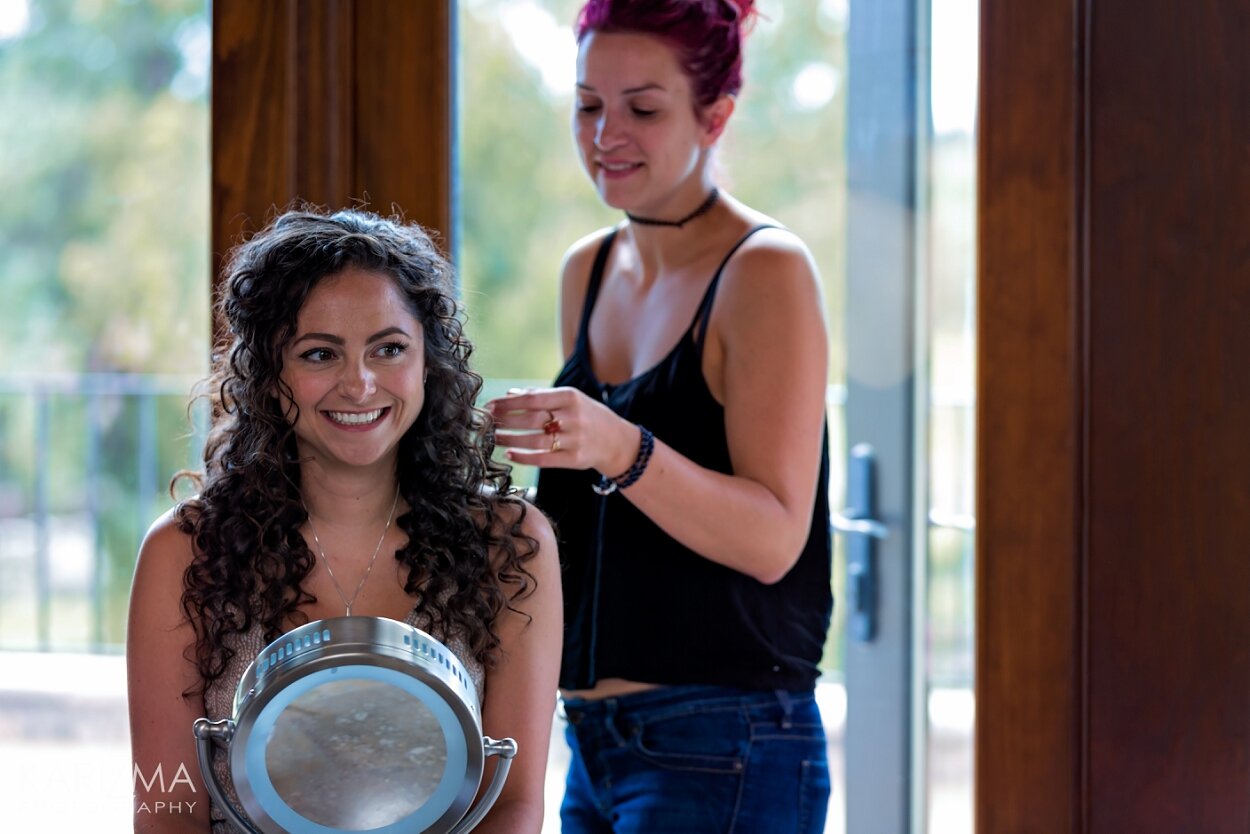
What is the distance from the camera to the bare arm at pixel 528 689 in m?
1.10

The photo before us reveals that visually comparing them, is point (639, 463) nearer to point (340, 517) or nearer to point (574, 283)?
point (340, 517)

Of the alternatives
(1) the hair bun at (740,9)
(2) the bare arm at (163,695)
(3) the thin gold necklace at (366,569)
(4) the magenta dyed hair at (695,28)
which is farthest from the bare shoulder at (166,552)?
(1) the hair bun at (740,9)

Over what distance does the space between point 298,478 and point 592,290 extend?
1.63ft

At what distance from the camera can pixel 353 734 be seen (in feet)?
2.15

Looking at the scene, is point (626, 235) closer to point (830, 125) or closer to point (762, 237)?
point (762, 237)

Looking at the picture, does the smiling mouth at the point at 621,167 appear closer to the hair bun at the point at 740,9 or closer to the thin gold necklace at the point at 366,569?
the hair bun at the point at 740,9

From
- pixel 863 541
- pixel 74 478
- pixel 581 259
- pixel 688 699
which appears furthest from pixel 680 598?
pixel 74 478

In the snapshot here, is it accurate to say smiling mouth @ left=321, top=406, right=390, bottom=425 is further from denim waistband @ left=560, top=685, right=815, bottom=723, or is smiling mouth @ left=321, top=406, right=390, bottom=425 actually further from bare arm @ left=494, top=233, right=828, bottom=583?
denim waistband @ left=560, top=685, right=815, bottom=723

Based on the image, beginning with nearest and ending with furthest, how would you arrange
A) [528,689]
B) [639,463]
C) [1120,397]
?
[528,689] → [639,463] → [1120,397]

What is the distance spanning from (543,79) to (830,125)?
1.43ft

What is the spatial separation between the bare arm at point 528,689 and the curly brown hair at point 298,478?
0.7 inches

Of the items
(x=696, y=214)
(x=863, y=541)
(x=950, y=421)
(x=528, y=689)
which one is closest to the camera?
(x=528, y=689)

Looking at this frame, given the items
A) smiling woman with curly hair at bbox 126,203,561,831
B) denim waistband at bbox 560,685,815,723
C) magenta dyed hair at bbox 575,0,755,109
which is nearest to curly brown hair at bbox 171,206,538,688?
smiling woman with curly hair at bbox 126,203,561,831

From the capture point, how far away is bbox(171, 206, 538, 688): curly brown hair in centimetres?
110
